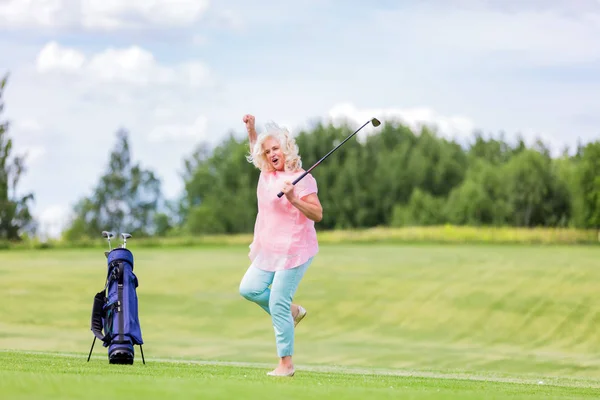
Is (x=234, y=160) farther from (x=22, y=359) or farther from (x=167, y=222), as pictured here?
(x=22, y=359)

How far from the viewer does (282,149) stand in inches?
337

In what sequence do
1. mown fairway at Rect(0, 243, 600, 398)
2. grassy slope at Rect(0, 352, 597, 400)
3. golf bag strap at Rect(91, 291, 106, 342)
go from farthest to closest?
mown fairway at Rect(0, 243, 600, 398) < golf bag strap at Rect(91, 291, 106, 342) < grassy slope at Rect(0, 352, 597, 400)

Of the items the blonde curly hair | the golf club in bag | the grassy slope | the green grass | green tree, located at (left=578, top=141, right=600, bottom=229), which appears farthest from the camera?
green tree, located at (left=578, top=141, right=600, bottom=229)

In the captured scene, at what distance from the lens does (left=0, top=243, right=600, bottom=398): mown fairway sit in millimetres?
16938

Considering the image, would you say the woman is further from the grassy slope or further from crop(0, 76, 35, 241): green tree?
crop(0, 76, 35, 241): green tree

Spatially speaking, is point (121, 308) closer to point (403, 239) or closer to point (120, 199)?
point (403, 239)

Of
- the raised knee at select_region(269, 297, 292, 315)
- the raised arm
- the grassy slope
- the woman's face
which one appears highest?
the raised arm

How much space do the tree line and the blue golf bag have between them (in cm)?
5202

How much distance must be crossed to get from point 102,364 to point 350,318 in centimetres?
1327

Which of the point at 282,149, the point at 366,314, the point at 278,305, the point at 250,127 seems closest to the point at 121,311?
the point at 278,305

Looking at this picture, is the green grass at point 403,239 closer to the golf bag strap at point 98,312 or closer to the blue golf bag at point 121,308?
the golf bag strap at point 98,312

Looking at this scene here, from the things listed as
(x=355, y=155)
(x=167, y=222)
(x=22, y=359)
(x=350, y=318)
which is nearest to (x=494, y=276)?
(x=350, y=318)

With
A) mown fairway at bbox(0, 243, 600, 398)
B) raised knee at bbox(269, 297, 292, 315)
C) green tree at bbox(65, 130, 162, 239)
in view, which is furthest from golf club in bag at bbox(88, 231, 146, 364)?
green tree at bbox(65, 130, 162, 239)

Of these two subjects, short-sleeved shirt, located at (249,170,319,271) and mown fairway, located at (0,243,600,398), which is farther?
mown fairway, located at (0,243,600,398)
